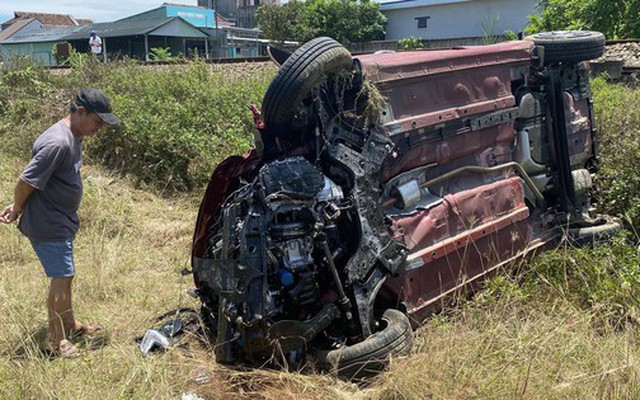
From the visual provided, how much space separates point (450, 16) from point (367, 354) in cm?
3541

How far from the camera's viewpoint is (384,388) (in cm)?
318

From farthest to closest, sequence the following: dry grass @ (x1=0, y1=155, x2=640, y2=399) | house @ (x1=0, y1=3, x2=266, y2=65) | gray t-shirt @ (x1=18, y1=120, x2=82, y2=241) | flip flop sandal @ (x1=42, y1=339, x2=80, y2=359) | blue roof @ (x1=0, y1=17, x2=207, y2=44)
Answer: house @ (x1=0, y1=3, x2=266, y2=65)
blue roof @ (x1=0, y1=17, x2=207, y2=44)
flip flop sandal @ (x1=42, y1=339, x2=80, y2=359)
gray t-shirt @ (x1=18, y1=120, x2=82, y2=241)
dry grass @ (x1=0, y1=155, x2=640, y2=399)

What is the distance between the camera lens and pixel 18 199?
145 inches

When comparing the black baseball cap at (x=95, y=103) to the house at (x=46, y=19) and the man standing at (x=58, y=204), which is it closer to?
the man standing at (x=58, y=204)

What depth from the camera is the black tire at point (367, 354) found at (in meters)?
3.30

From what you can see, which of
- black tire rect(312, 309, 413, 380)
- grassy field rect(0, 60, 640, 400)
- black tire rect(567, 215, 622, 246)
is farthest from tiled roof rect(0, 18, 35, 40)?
black tire rect(312, 309, 413, 380)

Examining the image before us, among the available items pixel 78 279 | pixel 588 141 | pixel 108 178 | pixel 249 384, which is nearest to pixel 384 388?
pixel 249 384

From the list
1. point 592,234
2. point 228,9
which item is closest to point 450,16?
point 228,9

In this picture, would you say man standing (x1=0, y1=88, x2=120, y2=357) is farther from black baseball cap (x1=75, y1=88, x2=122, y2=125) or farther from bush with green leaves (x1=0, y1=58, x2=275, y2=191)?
bush with green leaves (x1=0, y1=58, x2=275, y2=191)

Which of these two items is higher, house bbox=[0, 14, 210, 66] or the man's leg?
house bbox=[0, 14, 210, 66]

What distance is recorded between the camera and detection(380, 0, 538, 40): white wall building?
3309cm

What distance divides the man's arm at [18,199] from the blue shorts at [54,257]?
0.72 ft

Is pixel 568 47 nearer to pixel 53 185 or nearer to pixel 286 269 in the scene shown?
pixel 286 269

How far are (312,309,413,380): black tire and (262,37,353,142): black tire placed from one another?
153 cm
